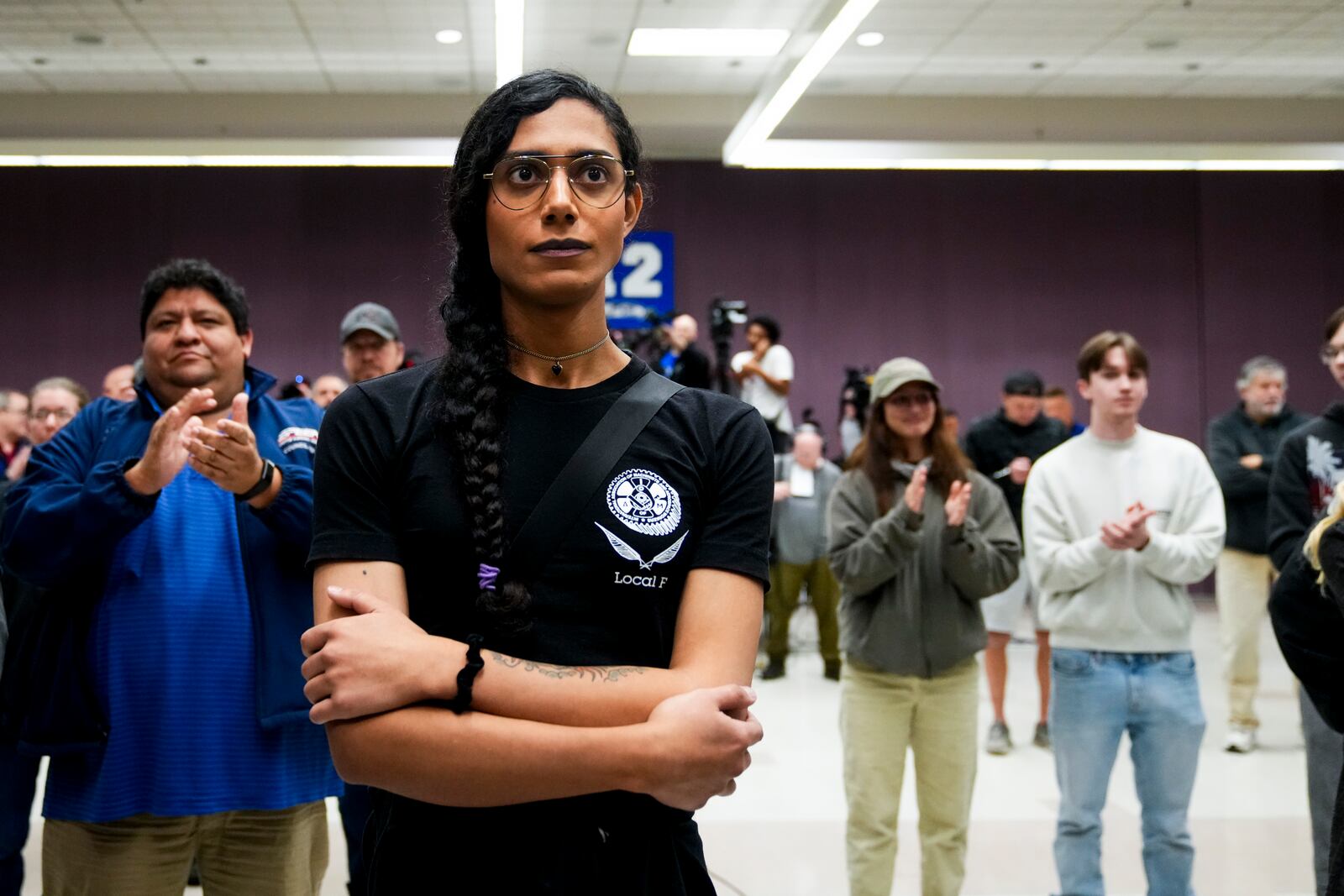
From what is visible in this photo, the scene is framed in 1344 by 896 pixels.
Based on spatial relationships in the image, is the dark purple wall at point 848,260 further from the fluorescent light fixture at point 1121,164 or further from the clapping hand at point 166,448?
the clapping hand at point 166,448

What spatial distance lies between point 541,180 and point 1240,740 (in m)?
5.47

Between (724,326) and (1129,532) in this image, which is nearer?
(1129,532)

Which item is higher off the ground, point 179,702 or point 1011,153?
point 1011,153

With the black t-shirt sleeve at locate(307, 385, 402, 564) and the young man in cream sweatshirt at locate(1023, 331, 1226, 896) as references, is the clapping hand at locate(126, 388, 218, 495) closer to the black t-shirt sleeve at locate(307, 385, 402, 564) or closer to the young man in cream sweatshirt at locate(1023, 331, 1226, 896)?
the black t-shirt sleeve at locate(307, 385, 402, 564)

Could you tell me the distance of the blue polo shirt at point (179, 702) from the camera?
92.3 inches

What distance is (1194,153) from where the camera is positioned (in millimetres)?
11844

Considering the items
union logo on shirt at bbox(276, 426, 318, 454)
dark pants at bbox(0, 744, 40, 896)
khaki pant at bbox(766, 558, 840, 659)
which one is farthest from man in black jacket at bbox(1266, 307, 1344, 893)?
khaki pant at bbox(766, 558, 840, 659)

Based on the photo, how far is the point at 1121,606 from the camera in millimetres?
3533

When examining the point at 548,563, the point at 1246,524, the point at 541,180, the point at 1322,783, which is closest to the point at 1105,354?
the point at 1322,783

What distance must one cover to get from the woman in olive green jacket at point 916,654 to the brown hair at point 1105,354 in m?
0.48

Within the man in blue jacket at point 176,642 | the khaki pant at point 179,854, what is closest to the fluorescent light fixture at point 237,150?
the man in blue jacket at point 176,642

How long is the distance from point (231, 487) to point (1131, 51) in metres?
10.0

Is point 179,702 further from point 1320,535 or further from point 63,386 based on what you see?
point 63,386

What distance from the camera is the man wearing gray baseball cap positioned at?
4.17 meters
